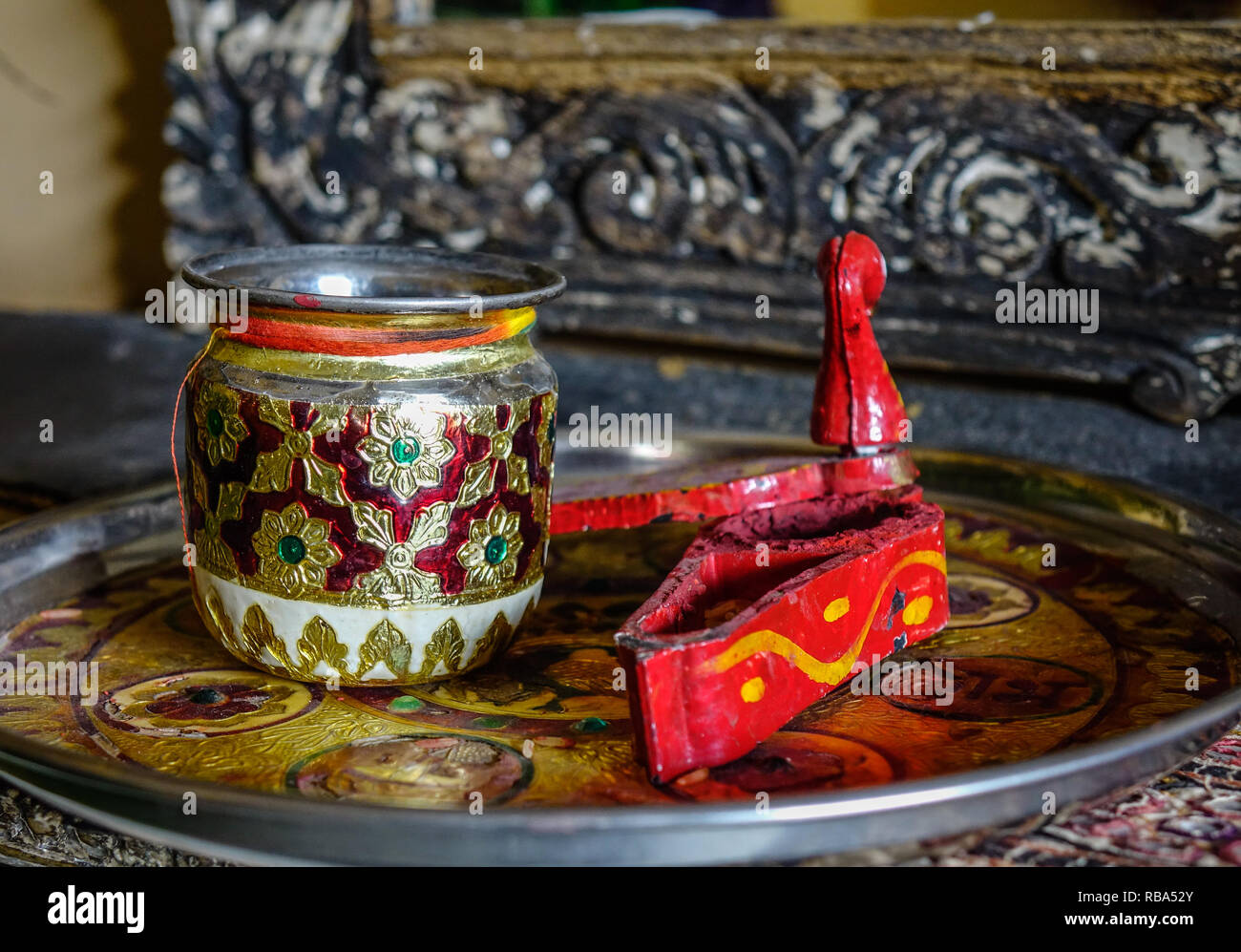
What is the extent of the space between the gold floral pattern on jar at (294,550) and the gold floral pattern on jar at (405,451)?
1.4 inches

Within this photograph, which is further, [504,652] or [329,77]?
[329,77]

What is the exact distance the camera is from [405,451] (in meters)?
0.53

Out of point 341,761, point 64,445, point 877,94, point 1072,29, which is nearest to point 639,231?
point 877,94

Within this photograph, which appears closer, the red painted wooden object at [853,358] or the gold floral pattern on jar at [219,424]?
the gold floral pattern on jar at [219,424]

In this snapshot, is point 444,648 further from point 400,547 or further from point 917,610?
point 917,610

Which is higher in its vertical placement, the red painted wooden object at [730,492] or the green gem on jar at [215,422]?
the green gem on jar at [215,422]

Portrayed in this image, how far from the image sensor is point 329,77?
4.31ft

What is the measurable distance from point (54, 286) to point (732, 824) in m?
1.42

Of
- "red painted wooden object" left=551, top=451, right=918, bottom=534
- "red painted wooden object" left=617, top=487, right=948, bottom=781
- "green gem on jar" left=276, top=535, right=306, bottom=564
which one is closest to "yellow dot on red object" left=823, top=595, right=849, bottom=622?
"red painted wooden object" left=617, top=487, right=948, bottom=781

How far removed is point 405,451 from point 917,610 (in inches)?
9.8

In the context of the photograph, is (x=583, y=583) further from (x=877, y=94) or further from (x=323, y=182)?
(x=323, y=182)

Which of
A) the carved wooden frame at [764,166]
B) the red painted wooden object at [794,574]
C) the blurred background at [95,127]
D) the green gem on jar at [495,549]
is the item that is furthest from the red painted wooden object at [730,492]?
the blurred background at [95,127]

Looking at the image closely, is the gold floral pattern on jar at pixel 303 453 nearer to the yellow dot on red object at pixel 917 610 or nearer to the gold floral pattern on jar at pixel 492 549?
the gold floral pattern on jar at pixel 492 549

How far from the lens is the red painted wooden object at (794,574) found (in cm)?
47
